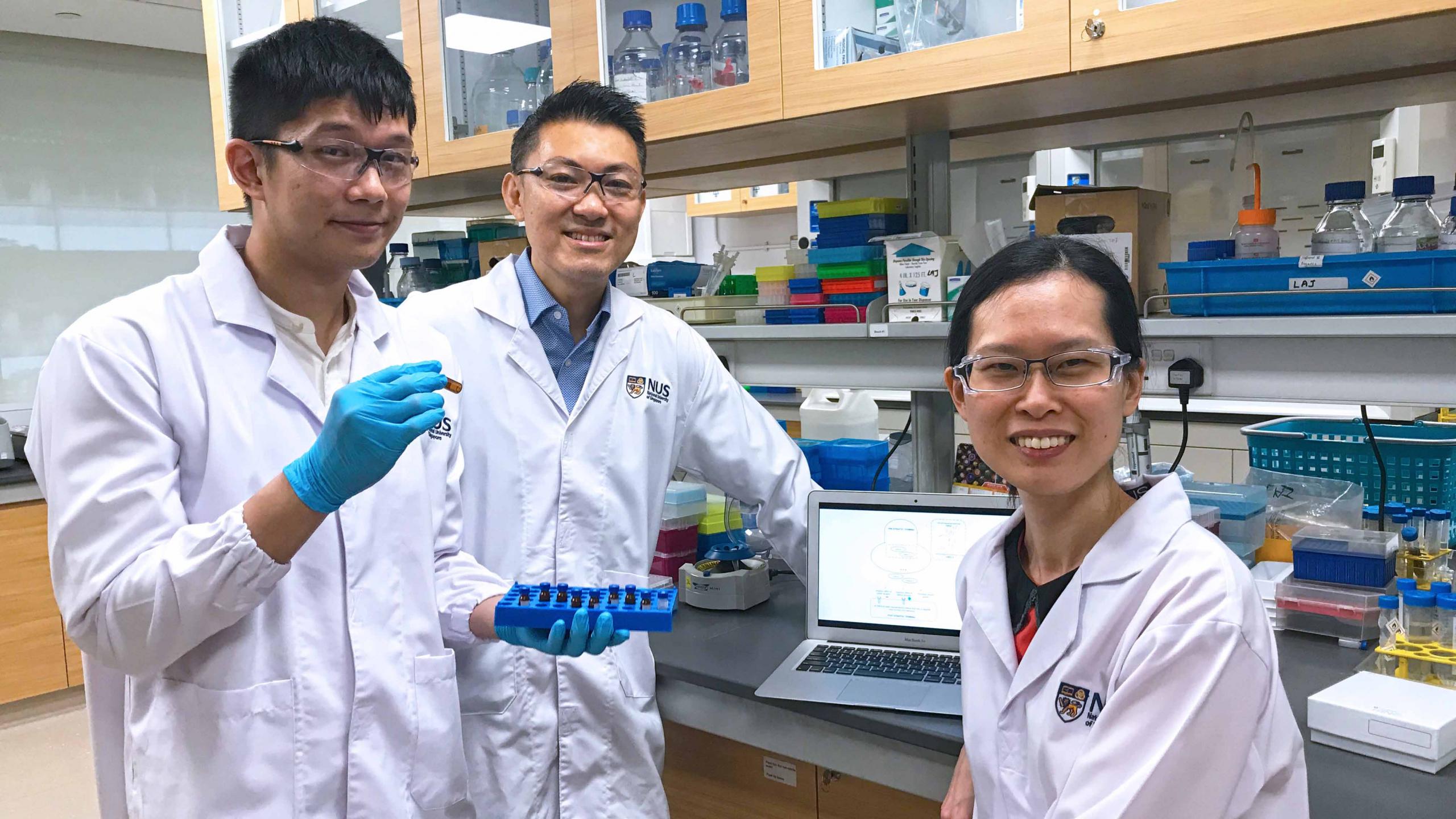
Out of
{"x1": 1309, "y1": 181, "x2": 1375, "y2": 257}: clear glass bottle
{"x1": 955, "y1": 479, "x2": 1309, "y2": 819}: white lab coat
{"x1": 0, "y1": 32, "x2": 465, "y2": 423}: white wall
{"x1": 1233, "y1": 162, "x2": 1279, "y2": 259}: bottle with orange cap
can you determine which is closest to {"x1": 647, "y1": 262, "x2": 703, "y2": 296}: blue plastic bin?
{"x1": 1233, "y1": 162, "x2": 1279, "y2": 259}: bottle with orange cap

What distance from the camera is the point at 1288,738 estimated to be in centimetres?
99

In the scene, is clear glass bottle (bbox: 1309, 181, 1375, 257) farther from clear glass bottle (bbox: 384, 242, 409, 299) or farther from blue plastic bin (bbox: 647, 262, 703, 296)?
clear glass bottle (bbox: 384, 242, 409, 299)

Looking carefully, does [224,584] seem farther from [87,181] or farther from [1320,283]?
[87,181]

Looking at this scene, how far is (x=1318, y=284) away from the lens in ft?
4.69

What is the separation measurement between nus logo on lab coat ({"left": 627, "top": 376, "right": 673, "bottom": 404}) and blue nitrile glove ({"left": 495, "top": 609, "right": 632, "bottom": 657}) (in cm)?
48

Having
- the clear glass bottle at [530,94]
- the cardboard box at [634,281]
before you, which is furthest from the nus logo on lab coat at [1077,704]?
the clear glass bottle at [530,94]

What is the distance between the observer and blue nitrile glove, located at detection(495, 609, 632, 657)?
4.33 feet

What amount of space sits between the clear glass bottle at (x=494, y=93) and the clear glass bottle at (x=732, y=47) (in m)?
0.61

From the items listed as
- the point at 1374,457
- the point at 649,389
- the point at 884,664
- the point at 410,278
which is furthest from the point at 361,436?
the point at 410,278

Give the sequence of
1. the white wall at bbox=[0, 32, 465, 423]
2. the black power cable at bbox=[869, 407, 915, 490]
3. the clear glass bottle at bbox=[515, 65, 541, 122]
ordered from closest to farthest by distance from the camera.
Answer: the black power cable at bbox=[869, 407, 915, 490] → the clear glass bottle at bbox=[515, 65, 541, 122] → the white wall at bbox=[0, 32, 465, 423]

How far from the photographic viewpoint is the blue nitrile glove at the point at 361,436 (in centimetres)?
110

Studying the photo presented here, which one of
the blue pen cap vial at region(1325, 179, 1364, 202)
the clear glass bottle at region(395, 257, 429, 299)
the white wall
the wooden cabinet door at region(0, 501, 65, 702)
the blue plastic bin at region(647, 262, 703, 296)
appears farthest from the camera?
the white wall

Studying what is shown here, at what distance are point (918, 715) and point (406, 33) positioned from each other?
204 cm

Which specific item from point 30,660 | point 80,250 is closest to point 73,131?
point 80,250
